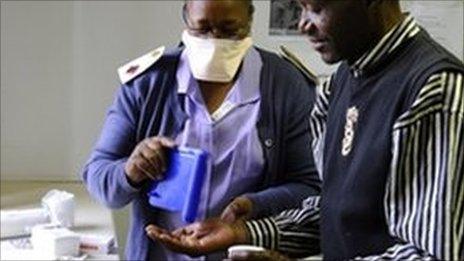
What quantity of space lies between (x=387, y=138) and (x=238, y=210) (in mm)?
541

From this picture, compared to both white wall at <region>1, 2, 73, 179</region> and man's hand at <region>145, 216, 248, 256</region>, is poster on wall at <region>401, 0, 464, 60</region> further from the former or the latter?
man's hand at <region>145, 216, 248, 256</region>

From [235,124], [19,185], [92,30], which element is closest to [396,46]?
[235,124]

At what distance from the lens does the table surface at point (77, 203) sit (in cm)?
188

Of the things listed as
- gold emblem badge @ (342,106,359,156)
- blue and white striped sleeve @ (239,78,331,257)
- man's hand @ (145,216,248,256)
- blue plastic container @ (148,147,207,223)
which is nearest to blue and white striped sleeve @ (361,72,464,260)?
gold emblem badge @ (342,106,359,156)

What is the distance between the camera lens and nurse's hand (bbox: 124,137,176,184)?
136 centimetres

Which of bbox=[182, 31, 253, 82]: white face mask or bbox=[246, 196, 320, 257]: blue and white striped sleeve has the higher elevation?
bbox=[182, 31, 253, 82]: white face mask

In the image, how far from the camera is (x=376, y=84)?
35.3 inches

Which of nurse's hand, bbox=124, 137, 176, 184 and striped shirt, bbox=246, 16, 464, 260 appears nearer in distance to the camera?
striped shirt, bbox=246, 16, 464, 260

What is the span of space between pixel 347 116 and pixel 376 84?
0.24ft

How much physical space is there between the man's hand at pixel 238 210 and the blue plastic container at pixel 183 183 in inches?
2.8

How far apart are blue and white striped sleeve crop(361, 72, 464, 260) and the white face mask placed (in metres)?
0.72

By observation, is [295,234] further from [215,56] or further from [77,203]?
[77,203]

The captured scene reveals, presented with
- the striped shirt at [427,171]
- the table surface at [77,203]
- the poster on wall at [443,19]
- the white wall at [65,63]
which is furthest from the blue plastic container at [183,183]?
the poster on wall at [443,19]

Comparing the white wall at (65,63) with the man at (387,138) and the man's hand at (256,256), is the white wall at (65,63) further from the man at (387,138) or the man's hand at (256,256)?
the man's hand at (256,256)
